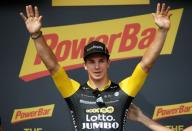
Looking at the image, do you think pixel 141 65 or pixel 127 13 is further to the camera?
pixel 127 13

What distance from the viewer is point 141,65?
2070mm

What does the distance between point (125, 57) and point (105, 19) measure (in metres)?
0.34

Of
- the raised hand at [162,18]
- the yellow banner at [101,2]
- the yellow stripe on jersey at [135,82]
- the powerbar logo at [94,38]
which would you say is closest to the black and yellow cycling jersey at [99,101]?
the yellow stripe on jersey at [135,82]

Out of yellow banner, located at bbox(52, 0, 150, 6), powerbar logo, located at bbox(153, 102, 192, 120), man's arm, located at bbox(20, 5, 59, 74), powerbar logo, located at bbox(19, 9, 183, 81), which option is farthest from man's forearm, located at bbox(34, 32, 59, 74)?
powerbar logo, located at bbox(153, 102, 192, 120)

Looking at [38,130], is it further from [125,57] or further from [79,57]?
[125,57]

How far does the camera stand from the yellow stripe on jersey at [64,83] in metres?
2.06

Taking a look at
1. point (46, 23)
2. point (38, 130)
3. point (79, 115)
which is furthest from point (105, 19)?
point (79, 115)

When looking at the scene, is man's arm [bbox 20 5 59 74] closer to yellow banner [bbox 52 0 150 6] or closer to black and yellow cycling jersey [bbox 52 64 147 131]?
black and yellow cycling jersey [bbox 52 64 147 131]

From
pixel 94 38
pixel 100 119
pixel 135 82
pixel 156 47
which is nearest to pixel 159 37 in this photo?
pixel 156 47

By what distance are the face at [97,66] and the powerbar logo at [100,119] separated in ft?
0.55

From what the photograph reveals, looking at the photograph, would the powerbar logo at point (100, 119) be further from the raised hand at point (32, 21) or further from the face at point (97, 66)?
the raised hand at point (32, 21)

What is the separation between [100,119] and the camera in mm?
2053

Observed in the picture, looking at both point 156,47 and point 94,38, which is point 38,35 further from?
point 94,38

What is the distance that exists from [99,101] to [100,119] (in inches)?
3.7
